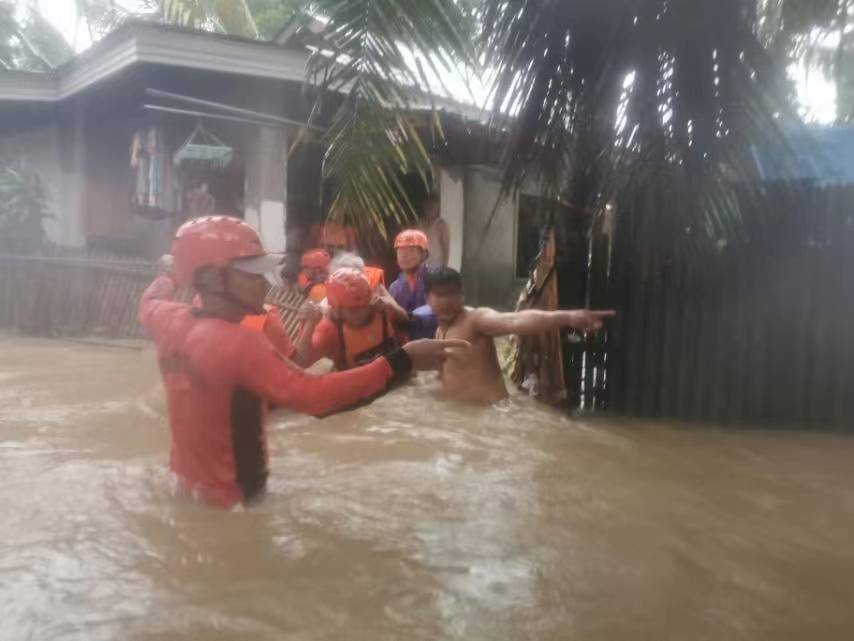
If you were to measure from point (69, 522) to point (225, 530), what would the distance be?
2.52ft

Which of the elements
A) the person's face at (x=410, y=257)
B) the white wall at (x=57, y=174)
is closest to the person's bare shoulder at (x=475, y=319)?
the person's face at (x=410, y=257)

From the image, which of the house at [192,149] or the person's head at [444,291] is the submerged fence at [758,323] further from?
the house at [192,149]

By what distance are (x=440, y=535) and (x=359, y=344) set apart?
187 centimetres

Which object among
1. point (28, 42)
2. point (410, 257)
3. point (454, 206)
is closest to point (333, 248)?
point (410, 257)

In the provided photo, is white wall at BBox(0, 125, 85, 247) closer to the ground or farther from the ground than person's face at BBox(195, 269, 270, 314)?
farther from the ground

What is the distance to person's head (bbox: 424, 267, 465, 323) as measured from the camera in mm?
4921

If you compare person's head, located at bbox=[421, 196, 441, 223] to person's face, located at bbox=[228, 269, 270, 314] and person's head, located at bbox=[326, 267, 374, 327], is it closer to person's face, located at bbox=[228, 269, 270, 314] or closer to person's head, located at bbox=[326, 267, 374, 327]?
person's head, located at bbox=[326, 267, 374, 327]

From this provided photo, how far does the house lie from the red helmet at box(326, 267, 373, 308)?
1.95 m

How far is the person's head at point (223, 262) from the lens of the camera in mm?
2846

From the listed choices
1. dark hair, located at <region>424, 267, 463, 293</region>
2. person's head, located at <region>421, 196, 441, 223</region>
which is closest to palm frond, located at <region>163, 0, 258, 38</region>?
person's head, located at <region>421, 196, 441, 223</region>

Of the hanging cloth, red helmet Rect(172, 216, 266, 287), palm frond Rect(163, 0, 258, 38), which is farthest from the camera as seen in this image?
palm frond Rect(163, 0, 258, 38)

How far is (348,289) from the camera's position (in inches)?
181

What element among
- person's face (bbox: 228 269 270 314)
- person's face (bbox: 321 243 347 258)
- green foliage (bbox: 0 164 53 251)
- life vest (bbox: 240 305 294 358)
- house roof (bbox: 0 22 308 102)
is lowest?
life vest (bbox: 240 305 294 358)

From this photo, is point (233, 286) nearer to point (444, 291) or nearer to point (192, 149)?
point (444, 291)
